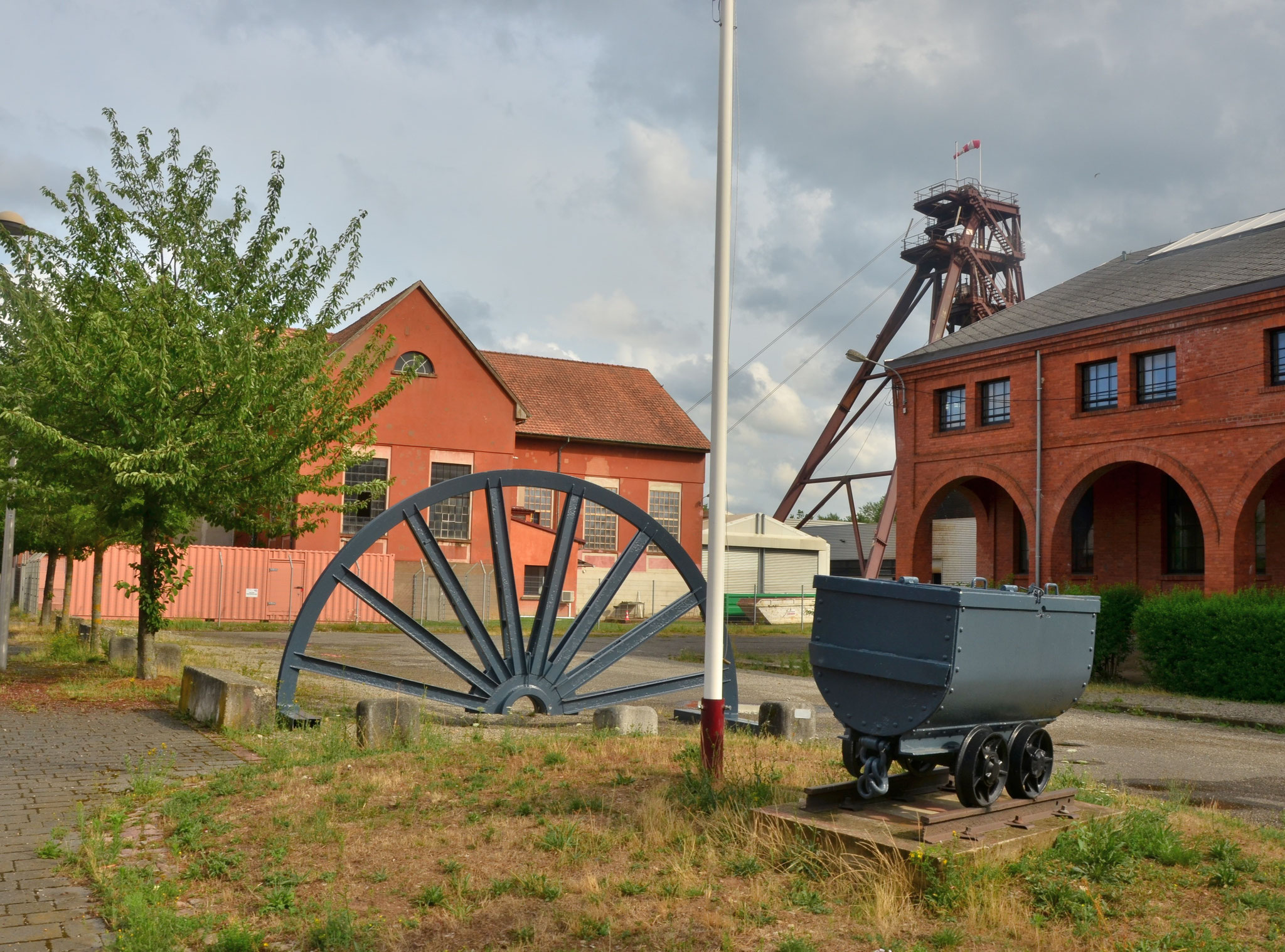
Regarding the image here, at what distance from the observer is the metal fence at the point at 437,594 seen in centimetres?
3603

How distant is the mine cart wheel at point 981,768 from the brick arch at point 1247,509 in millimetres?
18164

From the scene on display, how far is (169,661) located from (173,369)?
4.46m

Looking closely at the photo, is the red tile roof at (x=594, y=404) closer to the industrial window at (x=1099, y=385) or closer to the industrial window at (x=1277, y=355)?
the industrial window at (x=1099, y=385)

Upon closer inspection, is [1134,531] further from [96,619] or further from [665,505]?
[96,619]

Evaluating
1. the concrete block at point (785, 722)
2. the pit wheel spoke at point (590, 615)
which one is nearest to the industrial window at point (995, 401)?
the pit wheel spoke at point (590, 615)

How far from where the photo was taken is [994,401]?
27891 mm

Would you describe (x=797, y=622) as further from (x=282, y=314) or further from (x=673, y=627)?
(x=282, y=314)

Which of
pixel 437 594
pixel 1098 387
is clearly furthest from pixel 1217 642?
pixel 437 594

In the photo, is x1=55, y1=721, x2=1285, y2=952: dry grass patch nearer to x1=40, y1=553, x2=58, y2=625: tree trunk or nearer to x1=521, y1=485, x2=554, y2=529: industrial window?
x1=40, y1=553, x2=58, y2=625: tree trunk

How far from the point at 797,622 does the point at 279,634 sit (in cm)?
2225

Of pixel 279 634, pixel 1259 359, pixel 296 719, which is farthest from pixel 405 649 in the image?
pixel 1259 359

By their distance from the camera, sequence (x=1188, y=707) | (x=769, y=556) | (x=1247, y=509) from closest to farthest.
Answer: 1. (x=1188, y=707)
2. (x=1247, y=509)
3. (x=769, y=556)

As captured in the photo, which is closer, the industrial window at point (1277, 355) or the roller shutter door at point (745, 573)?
the industrial window at point (1277, 355)

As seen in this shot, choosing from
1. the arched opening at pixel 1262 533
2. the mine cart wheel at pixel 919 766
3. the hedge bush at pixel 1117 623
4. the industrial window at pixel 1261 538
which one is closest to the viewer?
the mine cart wheel at pixel 919 766
